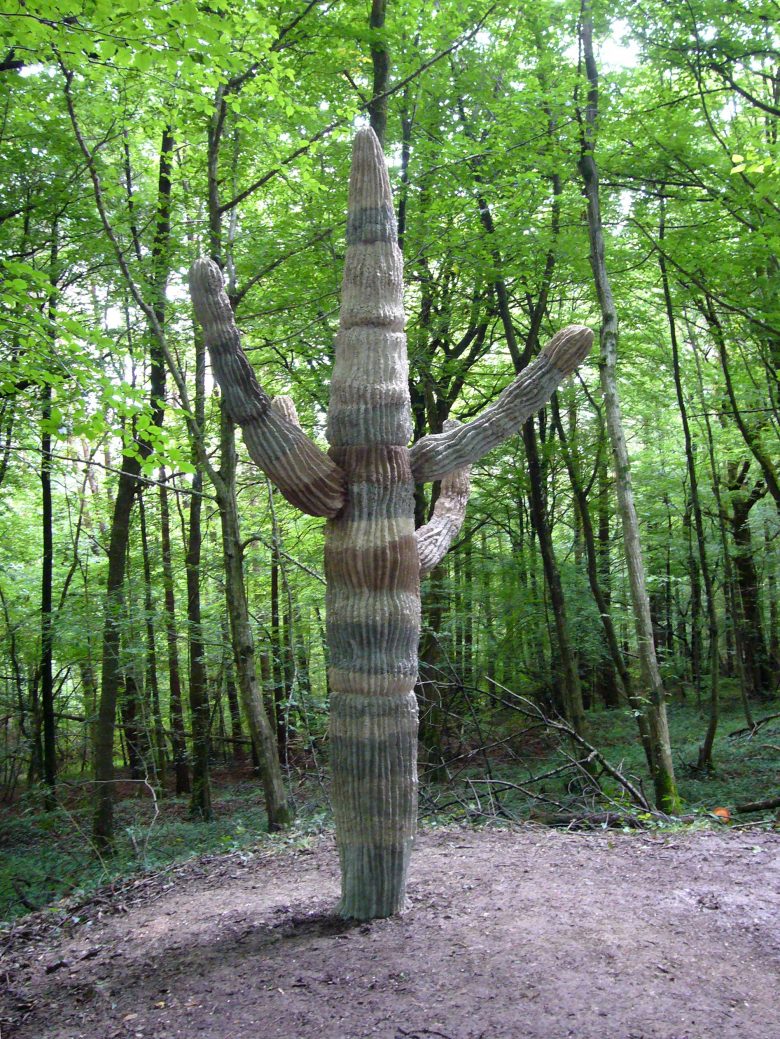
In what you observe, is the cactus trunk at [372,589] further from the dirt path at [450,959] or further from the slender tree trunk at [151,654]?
the slender tree trunk at [151,654]

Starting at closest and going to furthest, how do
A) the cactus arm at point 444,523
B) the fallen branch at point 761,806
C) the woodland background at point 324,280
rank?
the cactus arm at point 444,523, the woodland background at point 324,280, the fallen branch at point 761,806

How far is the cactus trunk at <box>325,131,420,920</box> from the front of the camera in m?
3.49

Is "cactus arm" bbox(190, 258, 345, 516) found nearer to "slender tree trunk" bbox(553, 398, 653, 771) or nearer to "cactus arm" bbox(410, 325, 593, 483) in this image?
"cactus arm" bbox(410, 325, 593, 483)

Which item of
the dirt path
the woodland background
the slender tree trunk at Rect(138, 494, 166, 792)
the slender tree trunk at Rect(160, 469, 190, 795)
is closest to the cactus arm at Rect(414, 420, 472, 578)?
the dirt path

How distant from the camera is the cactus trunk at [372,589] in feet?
11.5

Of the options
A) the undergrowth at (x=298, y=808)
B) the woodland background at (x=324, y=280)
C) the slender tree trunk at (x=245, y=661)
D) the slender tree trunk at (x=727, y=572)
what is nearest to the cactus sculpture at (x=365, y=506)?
the woodland background at (x=324, y=280)

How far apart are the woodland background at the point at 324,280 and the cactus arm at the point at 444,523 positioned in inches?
88.2

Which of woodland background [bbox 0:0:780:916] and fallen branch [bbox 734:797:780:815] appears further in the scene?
fallen branch [bbox 734:797:780:815]

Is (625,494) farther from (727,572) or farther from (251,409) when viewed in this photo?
(727,572)

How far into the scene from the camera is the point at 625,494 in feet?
23.8

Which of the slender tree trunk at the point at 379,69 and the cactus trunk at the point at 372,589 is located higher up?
the slender tree trunk at the point at 379,69

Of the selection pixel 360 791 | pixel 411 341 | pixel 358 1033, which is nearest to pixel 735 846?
pixel 360 791

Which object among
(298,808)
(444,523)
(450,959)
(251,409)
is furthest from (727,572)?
(251,409)

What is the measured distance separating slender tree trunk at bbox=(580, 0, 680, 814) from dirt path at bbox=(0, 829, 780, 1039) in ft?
6.88
